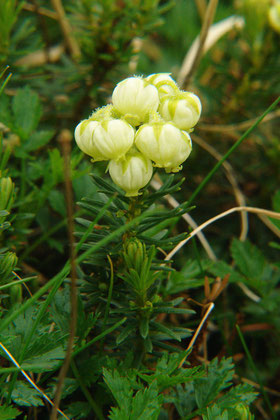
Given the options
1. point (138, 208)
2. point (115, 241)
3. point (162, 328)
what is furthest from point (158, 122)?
point (162, 328)

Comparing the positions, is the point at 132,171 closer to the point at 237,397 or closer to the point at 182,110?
the point at 182,110

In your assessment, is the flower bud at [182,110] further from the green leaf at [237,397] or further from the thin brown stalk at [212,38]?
the thin brown stalk at [212,38]

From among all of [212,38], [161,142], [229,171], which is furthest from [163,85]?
[212,38]

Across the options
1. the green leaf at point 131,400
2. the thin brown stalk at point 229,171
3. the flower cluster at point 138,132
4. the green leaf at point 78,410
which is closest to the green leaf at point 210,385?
the green leaf at point 131,400

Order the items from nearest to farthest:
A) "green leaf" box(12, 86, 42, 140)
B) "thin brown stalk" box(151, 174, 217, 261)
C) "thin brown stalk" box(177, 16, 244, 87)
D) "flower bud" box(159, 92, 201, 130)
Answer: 1. "flower bud" box(159, 92, 201, 130)
2. "green leaf" box(12, 86, 42, 140)
3. "thin brown stalk" box(151, 174, 217, 261)
4. "thin brown stalk" box(177, 16, 244, 87)

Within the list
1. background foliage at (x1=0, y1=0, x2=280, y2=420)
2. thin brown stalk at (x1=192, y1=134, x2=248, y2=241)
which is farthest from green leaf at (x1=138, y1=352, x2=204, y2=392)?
thin brown stalk at (x1=192, y1=134, x2=248, y2=241)

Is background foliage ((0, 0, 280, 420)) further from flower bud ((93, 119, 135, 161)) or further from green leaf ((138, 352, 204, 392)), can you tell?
flower bud ((93, 119, 135, 161))
